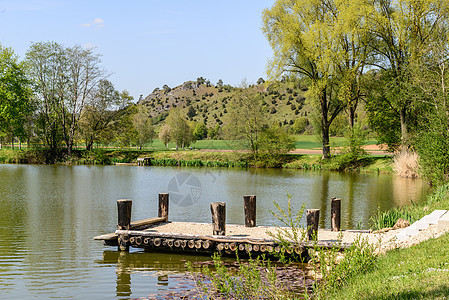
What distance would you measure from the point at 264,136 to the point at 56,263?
3871 cm

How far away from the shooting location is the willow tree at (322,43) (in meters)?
41.0

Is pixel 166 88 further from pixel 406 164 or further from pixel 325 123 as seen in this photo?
pixel 406 164

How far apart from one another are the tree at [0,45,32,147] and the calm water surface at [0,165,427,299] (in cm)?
1610

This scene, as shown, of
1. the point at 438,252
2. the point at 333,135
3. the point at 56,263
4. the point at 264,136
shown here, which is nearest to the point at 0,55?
the point at 264,136

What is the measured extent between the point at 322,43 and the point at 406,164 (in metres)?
13.4

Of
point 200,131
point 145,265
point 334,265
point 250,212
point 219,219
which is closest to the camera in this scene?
point 334,265

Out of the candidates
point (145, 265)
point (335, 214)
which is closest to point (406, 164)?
point (335, 214)

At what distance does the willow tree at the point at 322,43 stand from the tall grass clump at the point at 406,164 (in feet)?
24.0

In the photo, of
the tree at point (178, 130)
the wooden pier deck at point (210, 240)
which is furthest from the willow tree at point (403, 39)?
the tree at point (178, 130)

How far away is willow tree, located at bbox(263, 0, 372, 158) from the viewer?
4097 cm

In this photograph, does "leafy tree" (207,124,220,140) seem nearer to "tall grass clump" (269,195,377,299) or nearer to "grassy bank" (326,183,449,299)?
"grassy bank" (326,183,449,299)

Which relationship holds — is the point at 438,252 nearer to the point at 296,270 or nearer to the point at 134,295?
the point at 296,270

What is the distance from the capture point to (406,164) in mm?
37531

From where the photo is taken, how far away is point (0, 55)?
5147 centimetres
